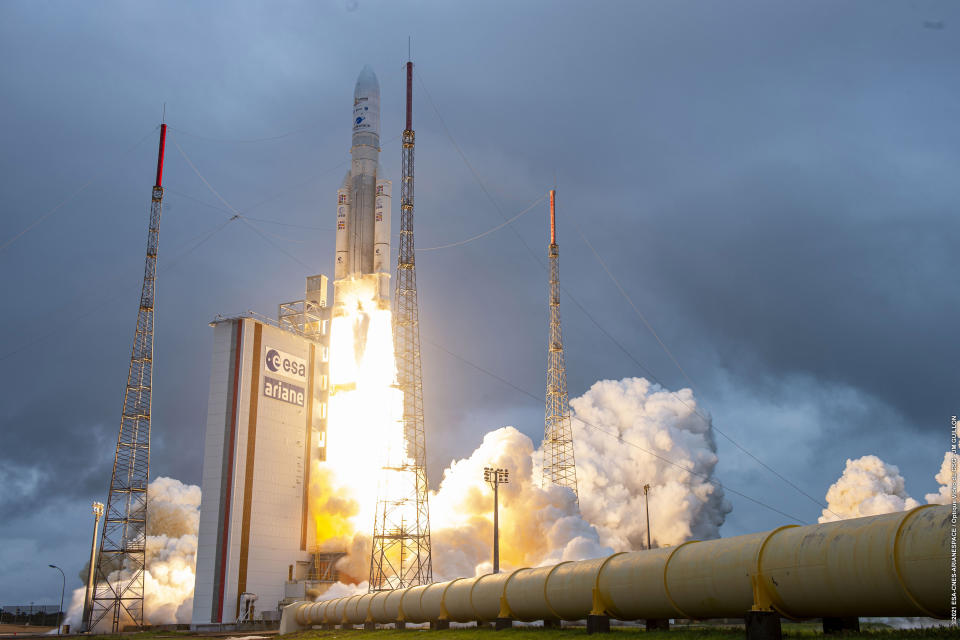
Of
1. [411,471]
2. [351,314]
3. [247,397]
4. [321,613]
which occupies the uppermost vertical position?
[351,314]

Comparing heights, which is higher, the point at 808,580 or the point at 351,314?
the point at 351,314

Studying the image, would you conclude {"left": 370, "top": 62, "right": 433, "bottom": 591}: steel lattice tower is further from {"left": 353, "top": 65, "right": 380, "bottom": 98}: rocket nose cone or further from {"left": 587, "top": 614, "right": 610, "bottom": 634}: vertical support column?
{"left": 587, "top": 614, "right": 610, "bottom": 634}: vertical support column

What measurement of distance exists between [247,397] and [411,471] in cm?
1350

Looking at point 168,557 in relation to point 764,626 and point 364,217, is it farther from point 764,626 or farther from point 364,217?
point 764,626

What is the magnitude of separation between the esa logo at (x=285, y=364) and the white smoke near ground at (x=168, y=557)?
656 inches

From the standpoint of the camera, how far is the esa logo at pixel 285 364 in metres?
68.2

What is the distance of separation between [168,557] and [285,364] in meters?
24.8

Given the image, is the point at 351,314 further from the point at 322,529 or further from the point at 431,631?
the point at 431,631

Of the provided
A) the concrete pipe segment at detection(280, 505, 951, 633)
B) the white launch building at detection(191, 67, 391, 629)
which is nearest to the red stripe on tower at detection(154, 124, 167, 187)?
the white launch building at detection(191, 67, 391, 629)

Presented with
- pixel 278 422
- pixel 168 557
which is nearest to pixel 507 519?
pixel 278 422

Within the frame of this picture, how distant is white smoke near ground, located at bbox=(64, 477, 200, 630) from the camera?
2753 inches

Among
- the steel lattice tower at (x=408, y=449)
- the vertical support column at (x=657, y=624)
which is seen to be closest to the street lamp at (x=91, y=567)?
the steel lattice tower at (x=408, y=449)

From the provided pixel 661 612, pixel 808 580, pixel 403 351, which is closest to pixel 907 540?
pixel 808 580

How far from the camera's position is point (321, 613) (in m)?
44.8
